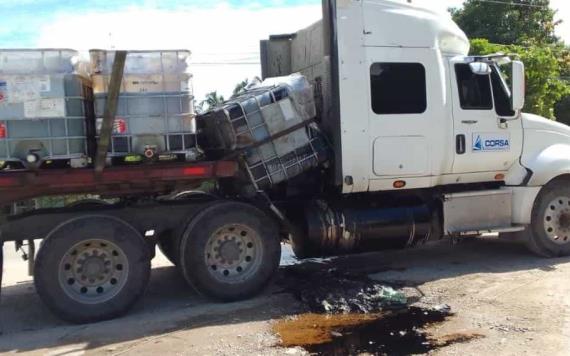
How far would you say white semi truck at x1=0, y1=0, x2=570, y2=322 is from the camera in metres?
5.77

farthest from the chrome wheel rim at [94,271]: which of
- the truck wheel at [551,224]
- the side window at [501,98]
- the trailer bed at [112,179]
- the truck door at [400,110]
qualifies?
the truck wheel at [551,224]

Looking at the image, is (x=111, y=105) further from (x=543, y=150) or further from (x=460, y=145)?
(x=543, y=150)

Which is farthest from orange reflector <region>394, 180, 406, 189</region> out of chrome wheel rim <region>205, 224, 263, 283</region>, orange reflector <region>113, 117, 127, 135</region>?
orange reflector <region>113, 117, 127, 135</region>

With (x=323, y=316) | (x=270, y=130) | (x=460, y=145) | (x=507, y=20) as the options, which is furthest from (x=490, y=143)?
A: (x=507, y=20)

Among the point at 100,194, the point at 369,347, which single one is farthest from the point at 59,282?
the point at 369,347

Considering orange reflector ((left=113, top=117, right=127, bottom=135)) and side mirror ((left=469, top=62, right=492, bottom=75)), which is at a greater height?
side mirror ((left=469, top=62, right=492, bottom=75))

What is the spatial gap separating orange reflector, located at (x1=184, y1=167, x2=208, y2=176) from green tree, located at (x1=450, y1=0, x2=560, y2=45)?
22.9 m

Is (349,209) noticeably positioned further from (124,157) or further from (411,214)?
(124,157)

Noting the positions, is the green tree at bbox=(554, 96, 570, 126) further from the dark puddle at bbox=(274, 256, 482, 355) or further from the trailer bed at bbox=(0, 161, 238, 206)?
the trailer bed at bbox=(0, 161, 238, 206)

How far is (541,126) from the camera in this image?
7.86m

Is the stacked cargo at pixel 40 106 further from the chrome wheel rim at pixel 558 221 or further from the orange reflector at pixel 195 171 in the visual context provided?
the chrome wheel rim at pixel 558 221

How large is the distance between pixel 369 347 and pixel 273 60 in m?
4.65

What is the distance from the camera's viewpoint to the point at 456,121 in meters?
7.29

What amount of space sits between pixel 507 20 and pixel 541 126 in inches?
812
